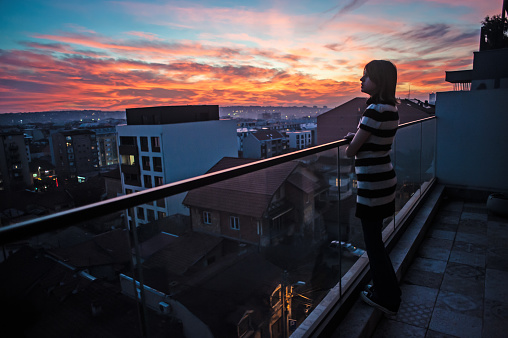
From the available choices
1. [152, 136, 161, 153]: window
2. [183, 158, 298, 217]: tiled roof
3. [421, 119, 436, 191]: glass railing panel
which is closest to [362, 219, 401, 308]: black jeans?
[183, 158, 298, 217]: tiled roof

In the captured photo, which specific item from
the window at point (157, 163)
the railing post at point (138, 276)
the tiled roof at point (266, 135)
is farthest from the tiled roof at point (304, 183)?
the tiled roof at point (266, 135)

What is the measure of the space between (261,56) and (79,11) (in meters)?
41.6

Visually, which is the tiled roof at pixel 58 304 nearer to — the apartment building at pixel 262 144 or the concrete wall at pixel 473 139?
the concrete wall at pixel 473 139

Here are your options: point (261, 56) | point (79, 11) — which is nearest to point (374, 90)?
point (261, 56)

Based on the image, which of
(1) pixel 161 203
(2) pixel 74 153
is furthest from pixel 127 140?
(2) pixel 74 153

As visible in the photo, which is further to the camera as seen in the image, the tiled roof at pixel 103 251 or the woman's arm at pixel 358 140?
the woman's arm at pixel 358 140

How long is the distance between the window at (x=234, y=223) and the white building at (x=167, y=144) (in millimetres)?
32233

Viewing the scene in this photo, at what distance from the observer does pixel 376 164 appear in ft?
5.90

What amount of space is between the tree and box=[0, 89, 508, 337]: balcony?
16855 mm

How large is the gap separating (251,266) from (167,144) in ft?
110

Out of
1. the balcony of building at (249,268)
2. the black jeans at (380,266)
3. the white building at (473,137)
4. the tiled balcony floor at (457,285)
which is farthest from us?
the white building at (473,137)

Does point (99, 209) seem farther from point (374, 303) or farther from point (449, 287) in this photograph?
point (449, 287)

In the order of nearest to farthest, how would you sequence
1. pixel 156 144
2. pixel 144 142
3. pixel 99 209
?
pixel 99 209 → pixel 156 144 → pixel 144 142

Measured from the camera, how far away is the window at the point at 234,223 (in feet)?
4.22
